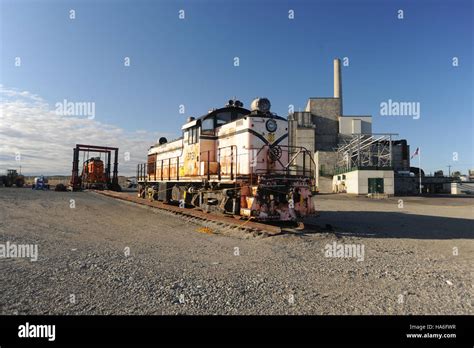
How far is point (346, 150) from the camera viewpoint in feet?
141

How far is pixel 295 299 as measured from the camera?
4121 millimetres

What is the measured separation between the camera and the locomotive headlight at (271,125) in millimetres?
10484

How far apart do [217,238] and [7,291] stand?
193 inches

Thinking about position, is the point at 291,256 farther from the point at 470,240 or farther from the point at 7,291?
the point at 470,240

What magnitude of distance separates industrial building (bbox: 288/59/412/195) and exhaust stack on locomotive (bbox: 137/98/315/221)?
83.6 ft

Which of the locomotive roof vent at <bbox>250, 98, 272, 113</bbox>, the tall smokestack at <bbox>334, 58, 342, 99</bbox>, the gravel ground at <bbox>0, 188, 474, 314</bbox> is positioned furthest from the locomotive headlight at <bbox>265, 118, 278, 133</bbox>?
the tall smokestack at <bbox>334, 58, 342, 99</bbox>

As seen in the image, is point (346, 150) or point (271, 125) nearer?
point (271, 125)

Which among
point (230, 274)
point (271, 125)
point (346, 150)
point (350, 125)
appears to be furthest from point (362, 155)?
point (230, 274)

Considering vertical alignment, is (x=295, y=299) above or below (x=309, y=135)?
below

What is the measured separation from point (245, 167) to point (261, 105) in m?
2.17

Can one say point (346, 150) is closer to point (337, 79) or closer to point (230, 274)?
point (337, 79)
